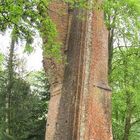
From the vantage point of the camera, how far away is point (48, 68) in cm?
1531

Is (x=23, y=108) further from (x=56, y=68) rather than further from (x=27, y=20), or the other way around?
(x=27, y=20)

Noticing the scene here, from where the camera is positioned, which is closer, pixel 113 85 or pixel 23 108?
pixel 23 108

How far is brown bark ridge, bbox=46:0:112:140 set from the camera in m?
13.8

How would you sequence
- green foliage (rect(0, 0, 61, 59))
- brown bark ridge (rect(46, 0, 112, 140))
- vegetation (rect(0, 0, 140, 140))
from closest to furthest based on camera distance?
green foliage (rect(0, 0, 61, 59)) < brown bark ridge (rect(46, 0, 112, 140)) < vegetation (rect(0, 0, 140, 140))

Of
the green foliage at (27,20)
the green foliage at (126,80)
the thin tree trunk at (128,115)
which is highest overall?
A: the green foliage at (27,20)

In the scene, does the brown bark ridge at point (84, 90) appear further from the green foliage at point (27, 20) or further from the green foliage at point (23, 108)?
the green foliage at point (23, 108)

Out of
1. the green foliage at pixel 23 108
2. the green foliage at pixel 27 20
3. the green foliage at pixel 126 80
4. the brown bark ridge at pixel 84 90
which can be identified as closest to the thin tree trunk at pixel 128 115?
the green foliage at pixel 126 80

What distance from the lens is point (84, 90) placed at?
553 inches

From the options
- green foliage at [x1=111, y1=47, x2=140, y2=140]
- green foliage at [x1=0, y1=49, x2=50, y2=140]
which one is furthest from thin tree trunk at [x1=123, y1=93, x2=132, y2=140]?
green foliage at [x1=0, y1=49, x2=50, y2=140]

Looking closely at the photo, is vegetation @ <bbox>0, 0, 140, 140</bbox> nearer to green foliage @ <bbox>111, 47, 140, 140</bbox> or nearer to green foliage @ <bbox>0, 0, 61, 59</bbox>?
green foliage @ <bbox>111, 47, 140, 140</bbox>

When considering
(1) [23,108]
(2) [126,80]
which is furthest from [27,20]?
(2) [126,80]

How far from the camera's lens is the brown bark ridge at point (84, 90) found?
1380 cm

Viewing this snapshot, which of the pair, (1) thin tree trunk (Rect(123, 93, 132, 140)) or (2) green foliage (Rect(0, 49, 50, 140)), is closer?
(2) green foliage (Rect(0, 49, 50, 140))

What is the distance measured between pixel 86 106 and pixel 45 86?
5.87m
